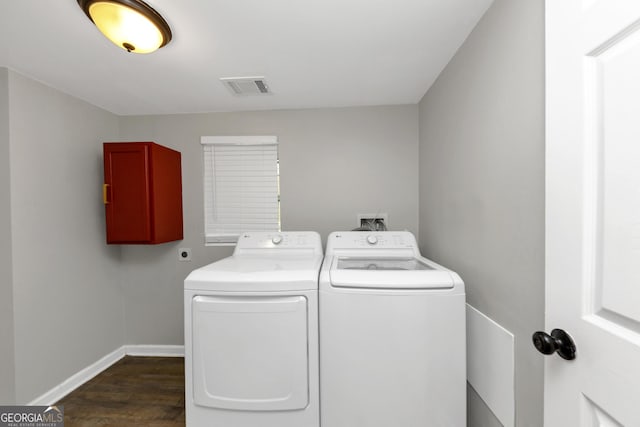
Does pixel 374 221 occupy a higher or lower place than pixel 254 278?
higher

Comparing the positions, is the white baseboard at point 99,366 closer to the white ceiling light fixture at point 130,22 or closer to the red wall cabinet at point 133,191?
the red wall cabinet at point 133,191

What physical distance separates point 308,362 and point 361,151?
1.63 metres

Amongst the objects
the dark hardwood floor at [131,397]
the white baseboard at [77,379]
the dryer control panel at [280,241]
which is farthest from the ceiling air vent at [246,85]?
the white baseboard at [77,379]

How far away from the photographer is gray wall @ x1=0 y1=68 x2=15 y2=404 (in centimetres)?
155

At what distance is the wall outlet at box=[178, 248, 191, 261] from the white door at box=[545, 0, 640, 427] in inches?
94.6

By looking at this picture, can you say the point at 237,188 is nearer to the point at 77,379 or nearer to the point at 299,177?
the point at 299,177

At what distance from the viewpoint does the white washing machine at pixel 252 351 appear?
48.1 inches

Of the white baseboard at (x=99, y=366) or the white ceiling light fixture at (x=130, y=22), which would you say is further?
the white baseboard at (x=99, y=366)

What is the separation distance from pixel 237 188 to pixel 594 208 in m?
2.20

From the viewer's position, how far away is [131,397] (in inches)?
71.1

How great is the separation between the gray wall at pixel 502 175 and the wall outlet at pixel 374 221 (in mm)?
638

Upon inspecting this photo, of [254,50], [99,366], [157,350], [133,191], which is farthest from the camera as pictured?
[157,350]

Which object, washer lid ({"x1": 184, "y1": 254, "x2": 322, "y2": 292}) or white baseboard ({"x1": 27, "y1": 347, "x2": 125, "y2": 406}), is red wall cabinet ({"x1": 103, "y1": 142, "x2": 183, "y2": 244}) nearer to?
washer lid ({"x1": 184, "y1": 254, "x2": 322, "y2": 292})

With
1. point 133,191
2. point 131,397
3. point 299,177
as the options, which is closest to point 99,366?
point 131,397
